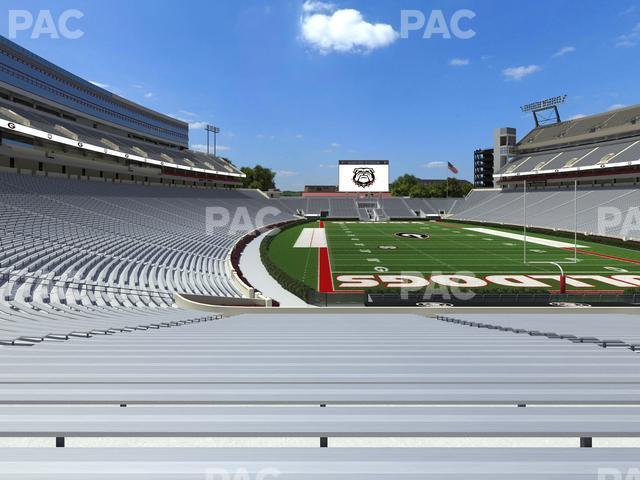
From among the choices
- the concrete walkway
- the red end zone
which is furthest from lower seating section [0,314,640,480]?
the red end zone

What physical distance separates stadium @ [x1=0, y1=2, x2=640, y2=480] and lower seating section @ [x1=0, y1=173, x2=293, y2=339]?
126mm

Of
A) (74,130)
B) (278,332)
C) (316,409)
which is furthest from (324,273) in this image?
(74,130)

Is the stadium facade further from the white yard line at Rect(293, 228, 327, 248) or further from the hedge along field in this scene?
the white yard line at Rect(293, 228, 327, 248)

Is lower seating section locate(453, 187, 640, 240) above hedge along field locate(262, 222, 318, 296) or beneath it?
above

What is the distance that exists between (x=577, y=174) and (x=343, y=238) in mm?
39090

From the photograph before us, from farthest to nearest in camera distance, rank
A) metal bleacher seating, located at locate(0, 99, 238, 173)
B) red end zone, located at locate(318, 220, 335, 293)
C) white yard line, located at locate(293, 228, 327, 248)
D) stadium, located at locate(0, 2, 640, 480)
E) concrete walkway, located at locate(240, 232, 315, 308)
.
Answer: white yard line, located at locate(293, 228, 327, 248), metal bleacher seating, located at locate(0, 99, 238, 173), red end zone, located at locate(318, 220, 335, 293), concrete walkway, located at locate(240, 232, 315, 308), stadium, located at locate(0, 2, 640, 480)

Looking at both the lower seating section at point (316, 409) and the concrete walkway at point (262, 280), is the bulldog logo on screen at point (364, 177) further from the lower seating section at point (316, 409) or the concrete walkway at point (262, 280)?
the lower seating section at point (316, 409)

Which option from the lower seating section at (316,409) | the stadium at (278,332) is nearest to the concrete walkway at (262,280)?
the stadium at (278,332)

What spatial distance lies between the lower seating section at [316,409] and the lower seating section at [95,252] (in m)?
5.53

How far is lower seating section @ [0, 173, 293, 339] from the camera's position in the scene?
31.7 ft

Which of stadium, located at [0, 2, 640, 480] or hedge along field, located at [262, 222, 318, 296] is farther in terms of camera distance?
hedge along field, located at [262, 222, 318, 296]

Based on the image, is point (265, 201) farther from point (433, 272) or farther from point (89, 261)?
point (89, 261)

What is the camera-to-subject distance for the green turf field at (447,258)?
78.8ft

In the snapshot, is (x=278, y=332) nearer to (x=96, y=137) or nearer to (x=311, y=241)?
(x=311, y=241)
